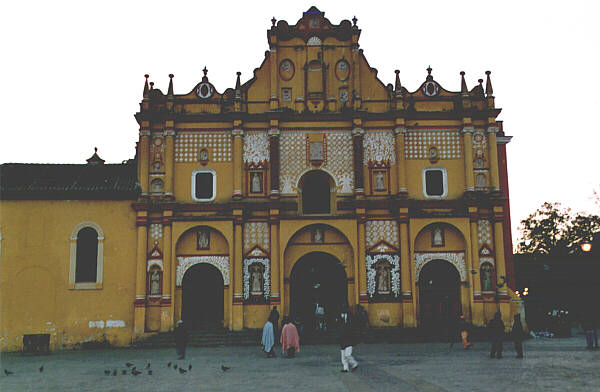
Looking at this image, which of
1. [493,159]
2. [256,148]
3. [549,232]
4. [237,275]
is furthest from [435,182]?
[549,232]

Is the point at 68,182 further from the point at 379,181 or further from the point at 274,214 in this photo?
the point at 379,181

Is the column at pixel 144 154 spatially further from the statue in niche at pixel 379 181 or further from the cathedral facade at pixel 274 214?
the statue in niche at pixel 379 181

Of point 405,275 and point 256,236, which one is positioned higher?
point 256,236

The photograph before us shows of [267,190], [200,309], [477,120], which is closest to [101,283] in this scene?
[200,309]

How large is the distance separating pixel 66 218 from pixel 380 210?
1578cm

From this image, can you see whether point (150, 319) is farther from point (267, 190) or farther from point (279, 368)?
point (279, 368)

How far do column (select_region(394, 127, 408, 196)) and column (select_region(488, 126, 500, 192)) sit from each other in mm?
4508

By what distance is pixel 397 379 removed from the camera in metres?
16.6

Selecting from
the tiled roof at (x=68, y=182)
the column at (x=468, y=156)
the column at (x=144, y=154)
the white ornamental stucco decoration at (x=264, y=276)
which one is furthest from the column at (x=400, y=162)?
the tiled roof at (x=68, y=182)

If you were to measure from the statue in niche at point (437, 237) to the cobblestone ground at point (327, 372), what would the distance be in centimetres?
740

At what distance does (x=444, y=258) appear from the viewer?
33.5 metres

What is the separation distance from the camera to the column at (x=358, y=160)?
33559 mm

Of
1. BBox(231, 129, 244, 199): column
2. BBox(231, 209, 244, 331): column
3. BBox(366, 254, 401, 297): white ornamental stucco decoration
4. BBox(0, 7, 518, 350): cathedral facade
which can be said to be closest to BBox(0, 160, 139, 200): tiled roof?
BBox(0, 7, 518, 350): cathedral facade

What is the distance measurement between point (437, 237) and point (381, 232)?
291 cm
